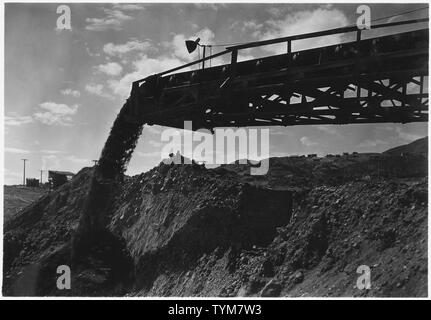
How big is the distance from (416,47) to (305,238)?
4.74 metres

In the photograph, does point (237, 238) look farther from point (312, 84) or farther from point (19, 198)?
point (19, 198)

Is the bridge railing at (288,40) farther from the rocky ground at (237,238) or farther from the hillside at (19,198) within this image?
the hillside at (19,198)

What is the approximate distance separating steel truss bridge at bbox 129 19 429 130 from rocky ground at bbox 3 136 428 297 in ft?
6.09

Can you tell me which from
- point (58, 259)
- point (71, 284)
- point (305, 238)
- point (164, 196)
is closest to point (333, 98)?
point (305, 238)

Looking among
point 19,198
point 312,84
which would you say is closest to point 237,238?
point 312,84

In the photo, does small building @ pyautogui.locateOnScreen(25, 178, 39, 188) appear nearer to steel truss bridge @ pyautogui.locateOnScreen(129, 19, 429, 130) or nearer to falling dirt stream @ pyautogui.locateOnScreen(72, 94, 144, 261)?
falling dirt stream @ pyautogui.locateOnScreen(72, 94, 144, 261)

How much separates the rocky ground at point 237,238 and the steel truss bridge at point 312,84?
73.0 inches

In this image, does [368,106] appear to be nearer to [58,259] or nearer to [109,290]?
[109,290]

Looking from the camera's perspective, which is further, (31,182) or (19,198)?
(31,182)

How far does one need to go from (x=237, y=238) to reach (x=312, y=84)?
435cm

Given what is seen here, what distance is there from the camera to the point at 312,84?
9.48m

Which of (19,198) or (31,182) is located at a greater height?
(31,182)

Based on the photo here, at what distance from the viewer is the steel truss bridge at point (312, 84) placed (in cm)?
854

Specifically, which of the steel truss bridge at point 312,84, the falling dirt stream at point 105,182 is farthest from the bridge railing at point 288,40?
the falling dirt stream at point 105,182
